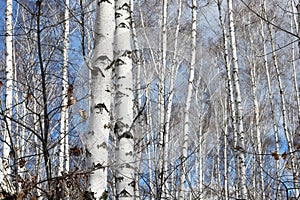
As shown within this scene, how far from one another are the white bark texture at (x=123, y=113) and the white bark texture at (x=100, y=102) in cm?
47

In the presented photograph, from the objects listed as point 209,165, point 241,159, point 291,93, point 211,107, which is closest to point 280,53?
point 291,93

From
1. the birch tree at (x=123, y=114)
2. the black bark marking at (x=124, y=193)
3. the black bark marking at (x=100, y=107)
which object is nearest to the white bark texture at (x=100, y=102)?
the black bark marking at (x=100, y=107)

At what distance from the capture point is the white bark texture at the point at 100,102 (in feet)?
8.71

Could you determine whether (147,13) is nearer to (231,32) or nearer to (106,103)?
(231,32)

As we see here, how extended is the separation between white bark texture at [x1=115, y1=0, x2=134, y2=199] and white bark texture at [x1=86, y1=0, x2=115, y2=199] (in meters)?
0.47

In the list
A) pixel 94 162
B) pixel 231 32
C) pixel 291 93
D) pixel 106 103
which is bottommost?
pixel 94 162

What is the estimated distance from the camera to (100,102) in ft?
9.11

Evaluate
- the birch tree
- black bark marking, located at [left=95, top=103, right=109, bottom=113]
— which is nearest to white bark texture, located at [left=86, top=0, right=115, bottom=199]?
black bark marking, located at [left=95, top=103, right=109, bottom=113]

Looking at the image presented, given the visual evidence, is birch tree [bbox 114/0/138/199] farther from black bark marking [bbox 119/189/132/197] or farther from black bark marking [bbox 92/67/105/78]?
black bark marking [bbox 92/67/105/78]

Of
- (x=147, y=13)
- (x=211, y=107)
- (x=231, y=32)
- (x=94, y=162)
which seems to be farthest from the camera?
(x=211, y=107)

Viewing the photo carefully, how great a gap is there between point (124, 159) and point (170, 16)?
299 inches

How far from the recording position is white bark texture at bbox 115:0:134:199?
3324 mm

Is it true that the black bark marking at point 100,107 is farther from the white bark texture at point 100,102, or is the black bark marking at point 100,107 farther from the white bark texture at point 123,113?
the white bark texture at point 123,113

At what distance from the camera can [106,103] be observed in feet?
9.15
